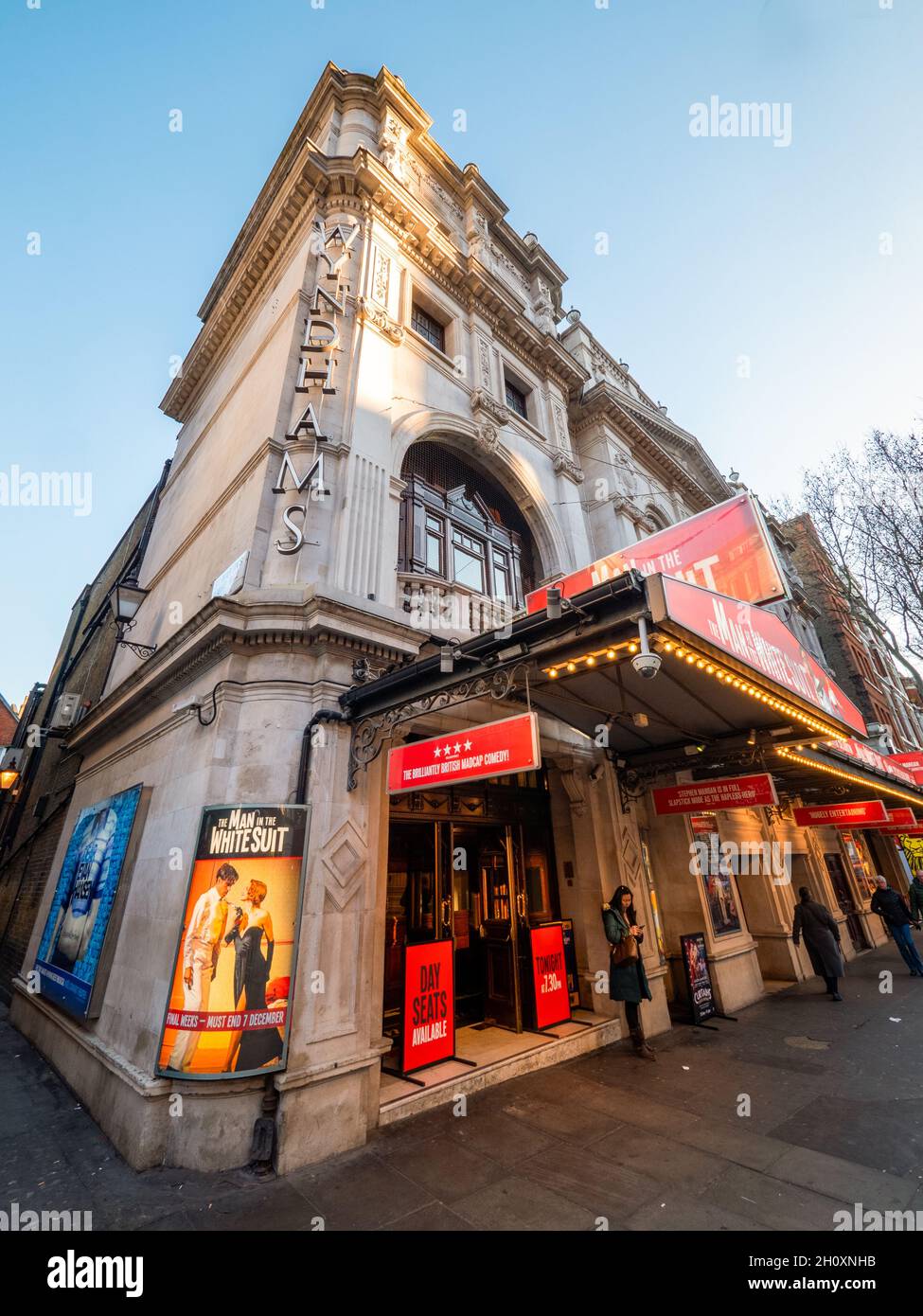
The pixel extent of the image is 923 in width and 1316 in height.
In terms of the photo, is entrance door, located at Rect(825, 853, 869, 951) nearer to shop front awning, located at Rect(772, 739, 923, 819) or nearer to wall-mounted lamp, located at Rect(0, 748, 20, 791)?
shop front awning, located at Rect(772, 739, 923, 819)

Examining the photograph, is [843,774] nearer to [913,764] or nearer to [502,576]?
[913,764]

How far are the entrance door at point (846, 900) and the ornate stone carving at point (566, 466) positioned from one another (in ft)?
47.7

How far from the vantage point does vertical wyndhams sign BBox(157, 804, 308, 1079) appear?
480 cm

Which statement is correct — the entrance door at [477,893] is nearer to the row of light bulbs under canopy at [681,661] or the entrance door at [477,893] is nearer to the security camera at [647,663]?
the row of light bulbs under canopy at [681,661]

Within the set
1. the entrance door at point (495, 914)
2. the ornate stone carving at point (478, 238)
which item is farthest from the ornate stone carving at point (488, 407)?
the entrance door at point (495, 914)

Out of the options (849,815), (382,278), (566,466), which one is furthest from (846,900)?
(382,278)

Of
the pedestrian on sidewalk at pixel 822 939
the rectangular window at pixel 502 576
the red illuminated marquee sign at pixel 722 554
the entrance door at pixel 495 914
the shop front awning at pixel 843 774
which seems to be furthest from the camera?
the rectangular window at pixel 502 576

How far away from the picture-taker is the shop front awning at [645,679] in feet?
14.7

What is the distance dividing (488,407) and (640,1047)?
1256 centimetres

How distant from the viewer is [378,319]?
10.0 m

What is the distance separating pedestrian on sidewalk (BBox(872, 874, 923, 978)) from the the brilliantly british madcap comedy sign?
12.2 metres

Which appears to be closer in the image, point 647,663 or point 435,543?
point 647,663

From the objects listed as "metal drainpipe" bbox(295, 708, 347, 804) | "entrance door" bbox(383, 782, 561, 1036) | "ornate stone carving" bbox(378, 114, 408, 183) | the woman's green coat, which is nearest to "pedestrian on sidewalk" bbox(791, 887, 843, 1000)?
the woman's green coat

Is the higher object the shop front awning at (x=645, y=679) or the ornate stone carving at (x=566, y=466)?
the ornate stone carving at (x=566, y=466)
